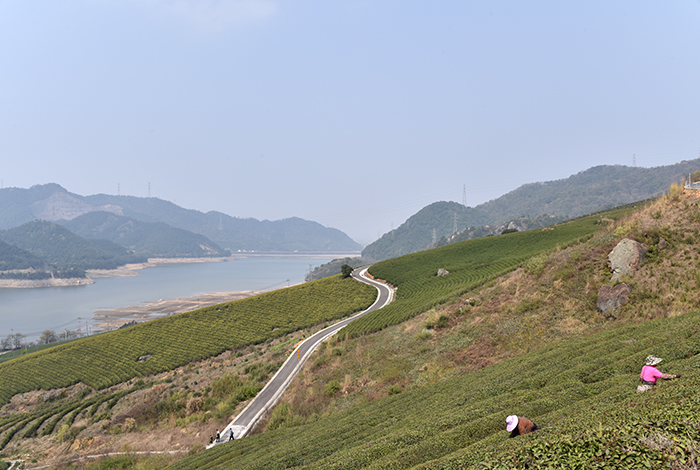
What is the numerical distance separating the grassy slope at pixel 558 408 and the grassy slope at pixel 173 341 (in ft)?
108

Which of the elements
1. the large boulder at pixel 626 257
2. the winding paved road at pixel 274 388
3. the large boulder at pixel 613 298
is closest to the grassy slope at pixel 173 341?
A: the winding paved road at pixel 274 388

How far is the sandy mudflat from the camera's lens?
377 feet

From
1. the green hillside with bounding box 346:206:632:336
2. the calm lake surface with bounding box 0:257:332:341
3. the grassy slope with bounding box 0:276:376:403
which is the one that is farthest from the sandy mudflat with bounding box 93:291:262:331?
the green hillside with bounding box 346:206:632:336

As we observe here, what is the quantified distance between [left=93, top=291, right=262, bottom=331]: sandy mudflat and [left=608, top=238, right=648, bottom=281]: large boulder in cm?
12808

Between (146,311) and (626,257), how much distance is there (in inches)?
5763

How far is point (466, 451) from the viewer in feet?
24.5

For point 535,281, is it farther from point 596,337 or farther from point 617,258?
point 596,337

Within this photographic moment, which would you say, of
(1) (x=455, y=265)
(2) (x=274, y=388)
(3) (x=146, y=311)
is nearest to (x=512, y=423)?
(2) (x=274, y=388)

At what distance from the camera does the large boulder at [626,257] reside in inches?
838

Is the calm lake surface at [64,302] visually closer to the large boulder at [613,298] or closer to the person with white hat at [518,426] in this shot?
the large boulder at [613,298]

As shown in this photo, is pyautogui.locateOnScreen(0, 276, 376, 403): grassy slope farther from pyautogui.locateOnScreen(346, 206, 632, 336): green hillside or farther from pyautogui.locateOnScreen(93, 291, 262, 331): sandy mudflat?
pyautogui.locateOnScreen(93, 291, 262, 331): sandy mudflat

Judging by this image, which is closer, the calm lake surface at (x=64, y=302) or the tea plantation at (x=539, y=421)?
the tea plantation at (x=539, y=421)

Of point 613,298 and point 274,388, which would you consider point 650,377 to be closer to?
point 613,298

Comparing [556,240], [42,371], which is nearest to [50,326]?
[42,371]
